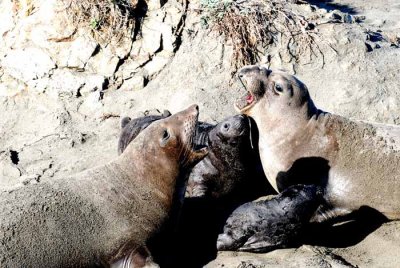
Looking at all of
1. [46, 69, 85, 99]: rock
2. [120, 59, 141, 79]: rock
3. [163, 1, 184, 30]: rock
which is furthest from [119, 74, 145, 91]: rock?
[163, 1, 184, 30]: rock

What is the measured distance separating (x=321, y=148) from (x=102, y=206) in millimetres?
2329

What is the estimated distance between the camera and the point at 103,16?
30.9 feet

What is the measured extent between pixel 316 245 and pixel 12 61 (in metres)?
4.93

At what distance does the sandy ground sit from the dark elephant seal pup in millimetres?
1574

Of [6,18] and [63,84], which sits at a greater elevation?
[6,18]

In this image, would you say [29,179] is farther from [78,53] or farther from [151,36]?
[151,36]

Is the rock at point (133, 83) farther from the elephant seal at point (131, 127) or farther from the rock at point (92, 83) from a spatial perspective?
the elephant seal at point (131, 127)

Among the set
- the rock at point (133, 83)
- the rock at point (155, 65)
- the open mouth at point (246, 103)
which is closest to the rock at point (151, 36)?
the rock at point (155, 65)

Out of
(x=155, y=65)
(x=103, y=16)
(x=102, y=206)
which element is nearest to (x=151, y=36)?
(x=155, y=65)

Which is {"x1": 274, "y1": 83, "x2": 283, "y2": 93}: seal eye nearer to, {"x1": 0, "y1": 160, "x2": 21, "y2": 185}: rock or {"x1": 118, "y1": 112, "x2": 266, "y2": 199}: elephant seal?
{"x1": 118, "y1": 112, "x2": 266, "y2": 199}: elephant seal

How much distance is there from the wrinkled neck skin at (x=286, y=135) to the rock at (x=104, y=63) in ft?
8.53

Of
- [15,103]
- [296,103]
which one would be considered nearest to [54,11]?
[15,103]

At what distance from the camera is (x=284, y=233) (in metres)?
6.30

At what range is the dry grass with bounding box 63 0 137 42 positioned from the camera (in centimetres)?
938
